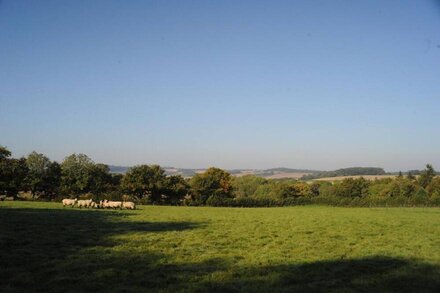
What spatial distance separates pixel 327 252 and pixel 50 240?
1183 cm

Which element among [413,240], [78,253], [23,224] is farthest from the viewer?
[23,224]

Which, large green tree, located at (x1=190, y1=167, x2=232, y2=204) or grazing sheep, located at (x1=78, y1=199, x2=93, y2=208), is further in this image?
large green tree, located at (x1=190, y1=167, x2=232, y2=204)

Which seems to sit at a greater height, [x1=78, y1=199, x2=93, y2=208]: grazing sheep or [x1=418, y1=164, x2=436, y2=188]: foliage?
[x1=418, y1=164, x2=436, y2=188]: foliage

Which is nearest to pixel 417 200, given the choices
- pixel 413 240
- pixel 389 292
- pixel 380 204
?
pixel 380 204

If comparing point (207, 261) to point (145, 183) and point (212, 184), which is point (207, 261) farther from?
point (212, 184)

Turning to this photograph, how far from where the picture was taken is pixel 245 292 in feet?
34.8

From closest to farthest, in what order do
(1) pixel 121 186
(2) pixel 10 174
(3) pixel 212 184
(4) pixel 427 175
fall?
(2) pixel 10 174
(1) pixel 121 186
(3) pixel 212 184
(4) pixel 427 175

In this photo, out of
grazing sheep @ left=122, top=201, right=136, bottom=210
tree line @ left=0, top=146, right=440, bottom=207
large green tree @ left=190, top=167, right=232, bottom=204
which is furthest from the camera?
large green tree @ left=190, top=167, right=232, bottom=204

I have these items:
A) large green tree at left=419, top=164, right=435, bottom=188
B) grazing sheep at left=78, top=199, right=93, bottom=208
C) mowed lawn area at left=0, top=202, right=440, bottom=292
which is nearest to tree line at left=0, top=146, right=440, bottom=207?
grazing sheep at left=78, top=199, right=93, bottom=208

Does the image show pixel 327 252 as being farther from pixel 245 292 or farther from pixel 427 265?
pixel 245 292

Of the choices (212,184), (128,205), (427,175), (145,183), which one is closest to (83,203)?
(128,205)

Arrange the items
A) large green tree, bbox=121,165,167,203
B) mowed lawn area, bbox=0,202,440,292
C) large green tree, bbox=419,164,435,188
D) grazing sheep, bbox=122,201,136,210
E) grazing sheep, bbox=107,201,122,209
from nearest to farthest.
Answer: mowed lawn area, bbox=0,202,440,292 < grazing sheep, bbox=107,201,122,209 < grazing sheep, bbox=122,201,136,210 < large green tree, bbox=121,165,167,203 < large green tree, bbox=419,164,435,188

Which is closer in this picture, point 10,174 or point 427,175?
point 10,174

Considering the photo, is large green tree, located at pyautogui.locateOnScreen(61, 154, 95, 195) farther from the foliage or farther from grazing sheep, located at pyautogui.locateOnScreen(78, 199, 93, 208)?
the foliage
